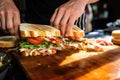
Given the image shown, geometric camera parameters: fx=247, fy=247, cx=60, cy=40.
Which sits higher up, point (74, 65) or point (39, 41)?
point (39, 41)

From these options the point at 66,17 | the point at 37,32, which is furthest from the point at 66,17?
the point at 37,32

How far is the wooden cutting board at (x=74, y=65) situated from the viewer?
1.85 m

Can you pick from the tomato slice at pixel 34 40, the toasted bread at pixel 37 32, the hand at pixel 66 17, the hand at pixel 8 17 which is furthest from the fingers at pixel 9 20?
the hand at pixel 66 17

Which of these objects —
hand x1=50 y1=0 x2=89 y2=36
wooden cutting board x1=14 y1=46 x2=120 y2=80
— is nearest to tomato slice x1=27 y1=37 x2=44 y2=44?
wooden cutting board x1=14 y1=46 x2=120 y2=80

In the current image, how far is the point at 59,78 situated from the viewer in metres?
1.80

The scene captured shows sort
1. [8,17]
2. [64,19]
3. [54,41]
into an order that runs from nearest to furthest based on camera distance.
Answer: [64,19], [8,17], [54,41]

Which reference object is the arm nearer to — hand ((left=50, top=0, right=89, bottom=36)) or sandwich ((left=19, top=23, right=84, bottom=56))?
hand ((left=50, top=0, right=89, bottom=36))

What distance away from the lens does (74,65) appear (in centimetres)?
215

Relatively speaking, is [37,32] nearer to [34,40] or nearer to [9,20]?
[34,40]

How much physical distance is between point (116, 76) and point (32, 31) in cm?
109

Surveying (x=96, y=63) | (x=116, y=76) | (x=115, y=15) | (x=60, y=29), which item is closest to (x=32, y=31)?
(x=60, y=29)

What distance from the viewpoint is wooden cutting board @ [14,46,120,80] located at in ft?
6.07

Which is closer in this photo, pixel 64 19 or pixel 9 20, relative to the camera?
pixel 64 19

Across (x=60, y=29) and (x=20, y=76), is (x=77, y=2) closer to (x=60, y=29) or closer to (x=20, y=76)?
(x=60, y=29)
